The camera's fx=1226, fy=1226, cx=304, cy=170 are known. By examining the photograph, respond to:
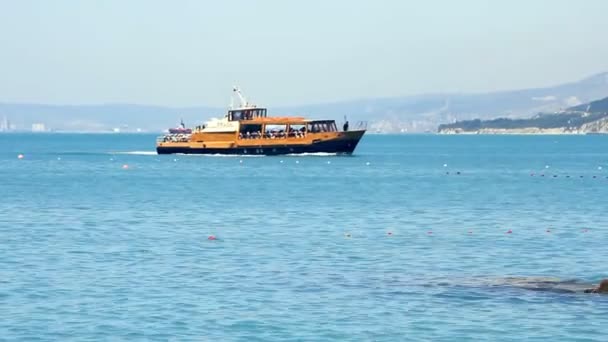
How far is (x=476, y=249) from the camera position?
52031mm

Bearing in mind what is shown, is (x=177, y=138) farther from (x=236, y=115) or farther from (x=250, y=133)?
(x=236, y=115)

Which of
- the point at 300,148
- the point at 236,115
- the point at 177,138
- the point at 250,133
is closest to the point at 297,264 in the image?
the point at 236,115

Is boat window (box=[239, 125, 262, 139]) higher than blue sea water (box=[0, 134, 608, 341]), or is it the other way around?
boat window (box=[239, 125, 262, 139])

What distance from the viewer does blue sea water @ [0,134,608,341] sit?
33312mm

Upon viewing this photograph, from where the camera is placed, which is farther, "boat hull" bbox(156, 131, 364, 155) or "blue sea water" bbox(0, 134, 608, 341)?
"boat hull" bbox(156, 131, 364, 155)

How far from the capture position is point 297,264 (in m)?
46.1

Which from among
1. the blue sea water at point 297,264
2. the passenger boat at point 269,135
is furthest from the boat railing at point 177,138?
the blue sea water at point 297,264

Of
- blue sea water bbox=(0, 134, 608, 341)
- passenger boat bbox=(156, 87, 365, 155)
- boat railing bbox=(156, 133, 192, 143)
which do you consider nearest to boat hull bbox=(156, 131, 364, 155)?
passenger boat bbox=(156, 87, 365, 155)

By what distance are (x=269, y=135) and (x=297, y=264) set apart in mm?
123651

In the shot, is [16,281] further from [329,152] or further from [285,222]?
[329,152]

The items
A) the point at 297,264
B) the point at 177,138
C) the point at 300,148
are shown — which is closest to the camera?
the point at 297,264

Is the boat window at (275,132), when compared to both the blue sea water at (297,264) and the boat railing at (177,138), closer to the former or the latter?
the boat railing at (177,138)

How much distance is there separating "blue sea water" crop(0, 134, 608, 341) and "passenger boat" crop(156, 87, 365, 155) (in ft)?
221

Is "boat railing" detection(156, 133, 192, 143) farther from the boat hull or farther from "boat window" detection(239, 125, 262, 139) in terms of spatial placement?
"boat window" detection(239, 125, 262, 139)
